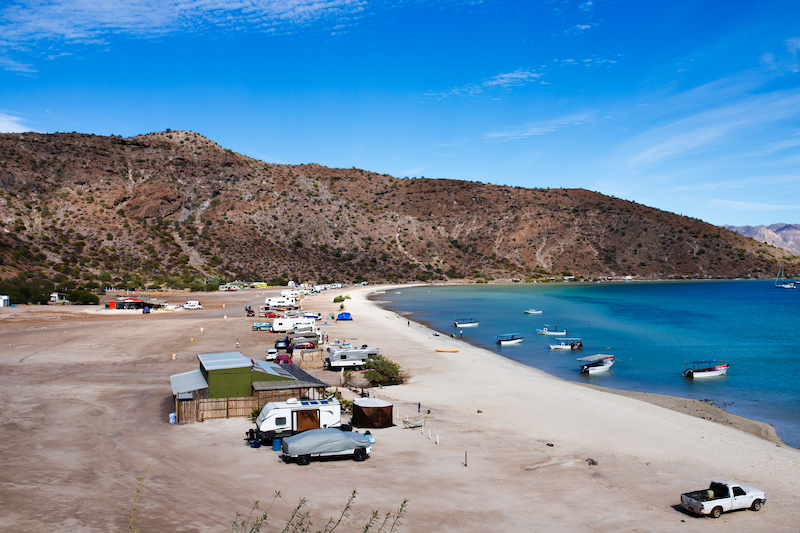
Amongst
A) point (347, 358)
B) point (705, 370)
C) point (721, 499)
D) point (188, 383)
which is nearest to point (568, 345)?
point (705, 370)

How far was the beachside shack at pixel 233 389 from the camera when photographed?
21328 mm

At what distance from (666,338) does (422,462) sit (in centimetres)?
4527

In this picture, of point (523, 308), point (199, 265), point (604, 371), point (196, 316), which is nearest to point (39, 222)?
point (199, 265)

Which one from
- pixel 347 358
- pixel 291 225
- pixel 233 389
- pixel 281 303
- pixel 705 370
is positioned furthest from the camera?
pixel 291 225

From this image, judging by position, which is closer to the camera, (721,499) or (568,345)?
(721,499)

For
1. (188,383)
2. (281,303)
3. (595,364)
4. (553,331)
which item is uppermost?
(188,383)

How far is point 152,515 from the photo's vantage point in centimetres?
1244

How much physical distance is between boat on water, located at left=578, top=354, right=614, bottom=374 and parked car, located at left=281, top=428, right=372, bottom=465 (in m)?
24.6

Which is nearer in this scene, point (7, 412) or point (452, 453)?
point (452, 453)

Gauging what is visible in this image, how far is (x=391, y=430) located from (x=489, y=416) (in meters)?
5.22

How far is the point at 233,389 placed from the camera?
867 inches

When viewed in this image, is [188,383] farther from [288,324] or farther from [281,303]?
[281,303]

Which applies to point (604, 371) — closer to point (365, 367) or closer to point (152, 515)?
point (365, 367)

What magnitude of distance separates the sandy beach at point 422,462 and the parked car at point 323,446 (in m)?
0.34
